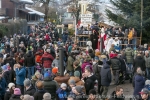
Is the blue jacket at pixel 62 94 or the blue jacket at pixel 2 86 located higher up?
the blue jacket at pixel 62 94

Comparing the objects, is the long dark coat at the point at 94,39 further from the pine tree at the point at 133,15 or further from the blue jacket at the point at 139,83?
the blue jacket at the point at 139,83

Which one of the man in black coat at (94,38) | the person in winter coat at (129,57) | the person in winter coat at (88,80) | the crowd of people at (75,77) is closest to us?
the crowd of people at (75,77)

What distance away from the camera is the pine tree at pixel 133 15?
2682cm

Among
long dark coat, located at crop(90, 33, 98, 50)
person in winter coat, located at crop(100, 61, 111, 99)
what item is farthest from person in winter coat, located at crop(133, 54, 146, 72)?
long dark coat, located at crop(90, 33, 98, 50)

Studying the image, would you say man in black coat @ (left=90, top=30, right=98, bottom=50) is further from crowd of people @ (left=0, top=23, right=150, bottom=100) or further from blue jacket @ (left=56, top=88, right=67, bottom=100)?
blue jacket @ (left=56, top=88, right=67, bottom=100)

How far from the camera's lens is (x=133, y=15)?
2766 cm

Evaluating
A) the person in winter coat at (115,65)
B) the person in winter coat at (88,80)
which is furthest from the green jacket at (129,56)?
the person in winter coat at (88,80)

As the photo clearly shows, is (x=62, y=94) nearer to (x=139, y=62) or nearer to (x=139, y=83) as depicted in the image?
(x=139, y=83)

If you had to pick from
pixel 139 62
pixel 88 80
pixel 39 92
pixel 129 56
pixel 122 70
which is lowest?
pixel 122 70

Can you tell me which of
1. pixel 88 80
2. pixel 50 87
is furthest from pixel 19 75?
pixel 88 80

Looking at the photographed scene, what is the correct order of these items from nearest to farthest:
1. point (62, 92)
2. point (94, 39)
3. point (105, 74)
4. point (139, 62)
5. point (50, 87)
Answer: point (62, 92), point (50, 87), point (105, 74), point (139, 62), point (94, 39)

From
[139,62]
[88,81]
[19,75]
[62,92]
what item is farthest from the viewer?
[139,62]

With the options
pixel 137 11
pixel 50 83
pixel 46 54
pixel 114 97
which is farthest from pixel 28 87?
pixel 137 11

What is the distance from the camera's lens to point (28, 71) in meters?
17.0
